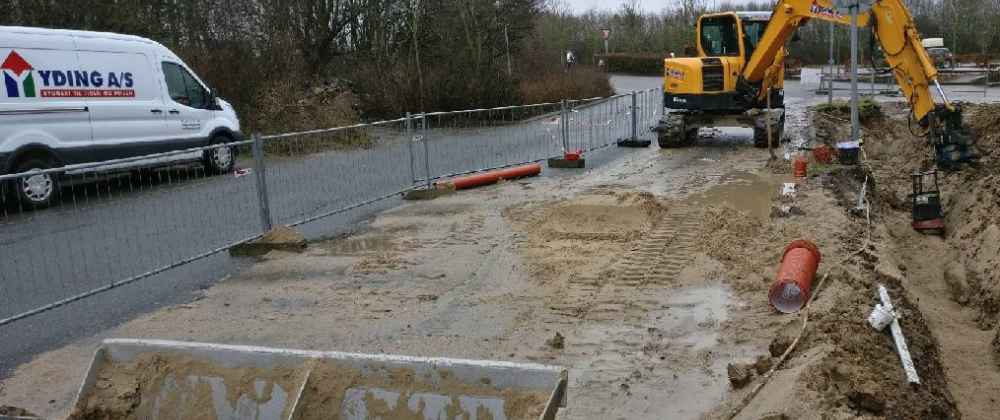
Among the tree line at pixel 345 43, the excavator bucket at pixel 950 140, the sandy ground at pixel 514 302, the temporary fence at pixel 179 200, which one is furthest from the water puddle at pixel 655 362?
the tree line at pixel 345 43

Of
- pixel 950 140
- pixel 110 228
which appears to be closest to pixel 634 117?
pixel 950 140

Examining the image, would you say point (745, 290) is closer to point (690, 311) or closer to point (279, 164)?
point (690, 311)

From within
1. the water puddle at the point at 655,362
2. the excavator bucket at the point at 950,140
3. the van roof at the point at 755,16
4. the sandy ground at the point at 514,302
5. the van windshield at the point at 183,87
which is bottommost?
the water puddle at the point at 655,362

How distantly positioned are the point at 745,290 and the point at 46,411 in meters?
5.26

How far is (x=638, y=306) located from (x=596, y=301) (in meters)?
0.36

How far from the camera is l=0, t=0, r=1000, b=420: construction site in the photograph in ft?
13.7

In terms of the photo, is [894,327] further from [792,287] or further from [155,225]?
[155,225]

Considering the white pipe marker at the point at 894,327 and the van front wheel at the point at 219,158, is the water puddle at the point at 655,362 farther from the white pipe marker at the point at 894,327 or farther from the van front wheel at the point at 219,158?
the van front wheel at the point at 219,158

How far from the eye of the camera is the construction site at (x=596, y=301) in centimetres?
416

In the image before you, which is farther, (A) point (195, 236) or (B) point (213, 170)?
(B) point (213, 170)

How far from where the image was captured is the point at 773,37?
14.5m

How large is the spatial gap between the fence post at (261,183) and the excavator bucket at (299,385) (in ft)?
15.6

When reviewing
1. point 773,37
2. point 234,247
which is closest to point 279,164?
point 234,247

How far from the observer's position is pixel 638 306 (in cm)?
666
